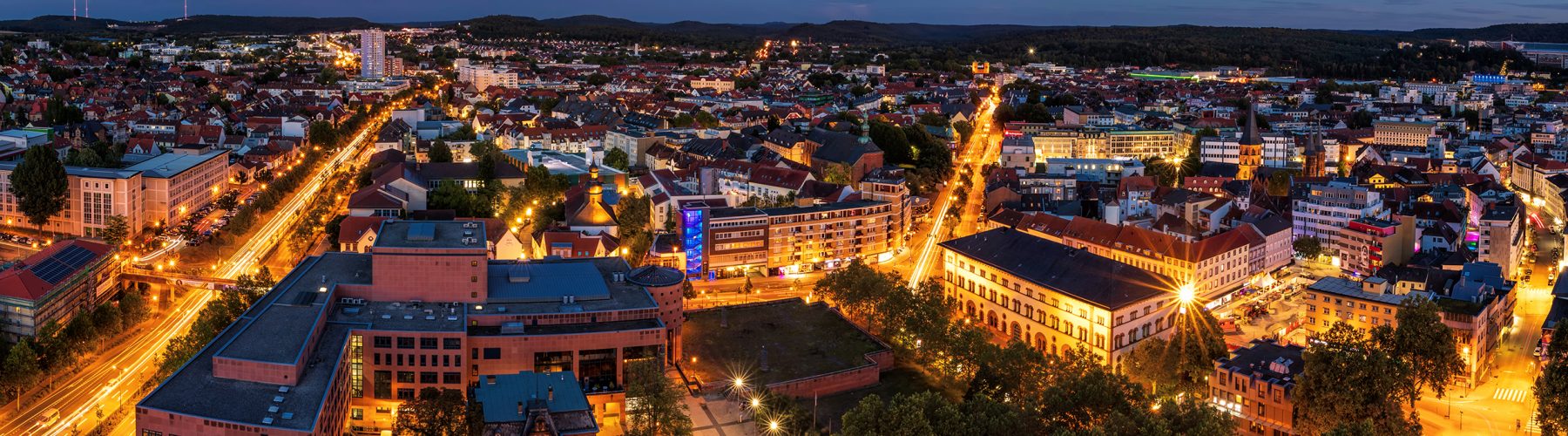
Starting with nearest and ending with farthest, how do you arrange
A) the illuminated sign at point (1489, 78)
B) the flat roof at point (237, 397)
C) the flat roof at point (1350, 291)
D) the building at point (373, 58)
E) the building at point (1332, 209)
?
the flat roof at point (237, 397), the flat roof at point (1350, 291), the building at point (1332, 209), the building at point (373, 58), the illuminated sign at point (1489, 78)

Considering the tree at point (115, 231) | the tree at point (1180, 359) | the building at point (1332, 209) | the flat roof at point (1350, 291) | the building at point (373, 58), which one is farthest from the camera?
the building at point (373, 58)

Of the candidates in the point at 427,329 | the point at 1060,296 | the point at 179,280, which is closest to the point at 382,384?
the point at 427,329

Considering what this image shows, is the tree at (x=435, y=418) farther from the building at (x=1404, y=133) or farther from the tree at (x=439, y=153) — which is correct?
the building at (x=1404, y=133)

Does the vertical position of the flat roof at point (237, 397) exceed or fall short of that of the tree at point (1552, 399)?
it exceeds it

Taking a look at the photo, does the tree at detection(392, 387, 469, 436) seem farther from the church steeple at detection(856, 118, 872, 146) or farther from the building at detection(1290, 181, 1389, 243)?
the church steeple at detection(856, 118, 872, 146)

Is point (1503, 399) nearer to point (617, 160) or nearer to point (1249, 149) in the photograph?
point (1249, 149)

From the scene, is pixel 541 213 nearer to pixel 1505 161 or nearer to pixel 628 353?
pixel 628 353

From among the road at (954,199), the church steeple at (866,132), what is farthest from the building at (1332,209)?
the church steeple at (866,132)
